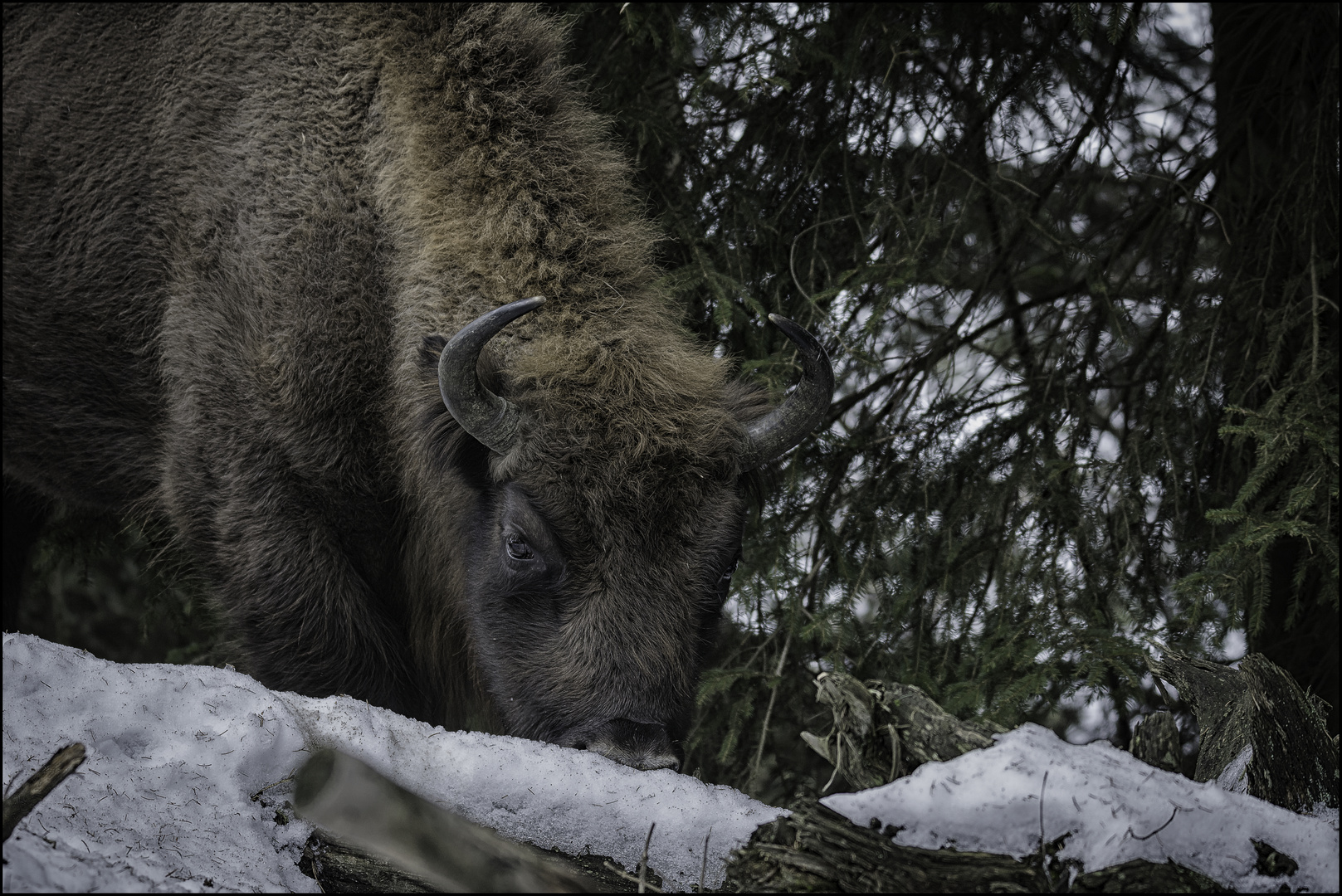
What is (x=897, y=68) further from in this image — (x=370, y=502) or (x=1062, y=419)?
(x=370, y=502)

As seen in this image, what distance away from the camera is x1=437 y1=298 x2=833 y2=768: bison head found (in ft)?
9.84

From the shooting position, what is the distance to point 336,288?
3.69 m

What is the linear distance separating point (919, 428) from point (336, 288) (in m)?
2.50

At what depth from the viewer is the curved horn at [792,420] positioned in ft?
11.0

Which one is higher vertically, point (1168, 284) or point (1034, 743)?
point (1168, 284)

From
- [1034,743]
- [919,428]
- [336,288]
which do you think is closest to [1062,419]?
[919,428]

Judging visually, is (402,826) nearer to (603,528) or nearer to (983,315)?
(603,528)

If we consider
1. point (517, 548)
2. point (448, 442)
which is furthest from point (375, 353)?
point (517, 548)

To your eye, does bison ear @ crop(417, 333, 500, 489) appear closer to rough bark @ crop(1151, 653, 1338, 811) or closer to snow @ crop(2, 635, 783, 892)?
snow @ crop(2, 635, 783, 892)

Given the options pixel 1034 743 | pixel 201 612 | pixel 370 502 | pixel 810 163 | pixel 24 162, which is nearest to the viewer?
pixel 1034 743

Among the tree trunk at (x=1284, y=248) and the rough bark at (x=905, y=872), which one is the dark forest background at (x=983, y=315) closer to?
the tree trunk at (x=1284, y=248)

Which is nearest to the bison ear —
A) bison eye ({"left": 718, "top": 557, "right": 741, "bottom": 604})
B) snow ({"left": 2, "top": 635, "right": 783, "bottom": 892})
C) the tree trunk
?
bison eye ({"left": 718, "top": 557, "right": 741, "bottom": 604})

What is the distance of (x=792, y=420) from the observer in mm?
3400

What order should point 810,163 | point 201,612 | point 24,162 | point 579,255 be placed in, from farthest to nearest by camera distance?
point 201,612
point 810,163
point 24,162
point 579,255
